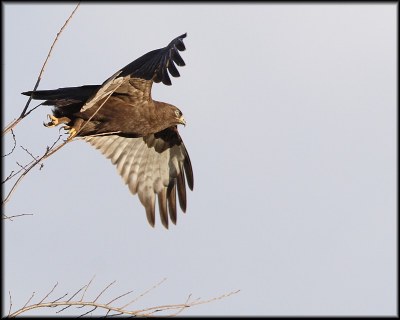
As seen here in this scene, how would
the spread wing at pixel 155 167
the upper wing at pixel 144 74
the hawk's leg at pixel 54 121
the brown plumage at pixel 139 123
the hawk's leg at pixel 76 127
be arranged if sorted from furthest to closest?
the spread wing at pixel 155 167
the hawk's leg at pixel 54 121
the hawk's leg at pixel 76 127
the brown plumage at pixel 139 123
the upper wing at pixel 144 74

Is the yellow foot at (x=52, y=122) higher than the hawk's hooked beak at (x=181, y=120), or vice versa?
the hawk's hooked beak at (x=181, y=120)

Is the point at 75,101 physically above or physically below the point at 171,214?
above

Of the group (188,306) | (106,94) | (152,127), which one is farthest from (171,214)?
(188,306)

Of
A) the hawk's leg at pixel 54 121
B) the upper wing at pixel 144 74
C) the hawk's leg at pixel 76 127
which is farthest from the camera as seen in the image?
the hawk's leg at pixel 54 121

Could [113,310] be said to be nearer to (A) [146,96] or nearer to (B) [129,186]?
(A) [146,96]

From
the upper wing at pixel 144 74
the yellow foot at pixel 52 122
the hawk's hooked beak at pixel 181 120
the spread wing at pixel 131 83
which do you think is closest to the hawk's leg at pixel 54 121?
the yellow foot at pixel 52 122

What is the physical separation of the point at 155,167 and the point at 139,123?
67.0 inches

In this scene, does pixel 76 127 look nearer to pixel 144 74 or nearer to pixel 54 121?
pixel 54 121

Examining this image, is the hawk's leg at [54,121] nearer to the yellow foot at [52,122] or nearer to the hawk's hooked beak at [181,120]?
the yellow foot at [52,122]

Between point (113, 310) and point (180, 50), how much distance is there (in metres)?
2.90

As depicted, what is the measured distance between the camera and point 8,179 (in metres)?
4.80

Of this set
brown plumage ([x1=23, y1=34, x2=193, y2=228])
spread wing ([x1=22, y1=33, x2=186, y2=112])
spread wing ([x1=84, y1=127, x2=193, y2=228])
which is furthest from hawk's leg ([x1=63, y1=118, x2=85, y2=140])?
spread wing ([x1=84, y1=127, x2=193, y2=228])

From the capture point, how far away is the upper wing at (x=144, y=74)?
6.63m

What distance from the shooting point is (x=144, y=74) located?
6.92 meters
